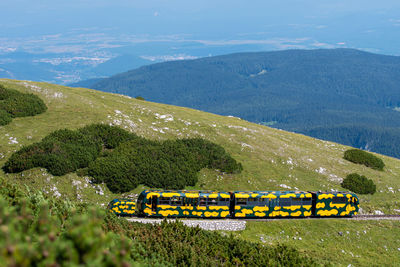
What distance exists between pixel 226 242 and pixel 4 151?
33.2 metres

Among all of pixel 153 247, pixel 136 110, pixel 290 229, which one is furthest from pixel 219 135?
pixel 153 247

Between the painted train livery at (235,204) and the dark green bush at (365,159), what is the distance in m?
24.3

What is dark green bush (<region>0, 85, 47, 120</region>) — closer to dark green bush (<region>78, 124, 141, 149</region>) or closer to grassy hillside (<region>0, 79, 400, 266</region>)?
grassy hillside (<region>0, 79, 400, 266</region>)

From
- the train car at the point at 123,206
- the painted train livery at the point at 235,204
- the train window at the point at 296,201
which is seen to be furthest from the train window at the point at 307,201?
the train car at the point at 123,206

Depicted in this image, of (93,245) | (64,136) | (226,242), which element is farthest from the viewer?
(64,136)

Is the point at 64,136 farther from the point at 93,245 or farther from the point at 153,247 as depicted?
the point at 93,245

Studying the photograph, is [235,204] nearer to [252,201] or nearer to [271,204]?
[252,201]

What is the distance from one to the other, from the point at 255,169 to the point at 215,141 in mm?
10278

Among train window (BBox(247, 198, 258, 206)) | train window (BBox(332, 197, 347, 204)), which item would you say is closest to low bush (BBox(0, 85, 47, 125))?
train window (BBox(247, 198, 258, 206))

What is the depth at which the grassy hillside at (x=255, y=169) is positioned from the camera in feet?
104

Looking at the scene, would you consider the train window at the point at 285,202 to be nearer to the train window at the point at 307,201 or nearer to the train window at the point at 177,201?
the train window at the point at 307,201

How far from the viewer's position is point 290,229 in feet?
107

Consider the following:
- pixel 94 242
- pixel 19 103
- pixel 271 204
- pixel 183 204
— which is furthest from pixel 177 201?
pixel 19 103

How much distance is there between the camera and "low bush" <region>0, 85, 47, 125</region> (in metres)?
45.2
